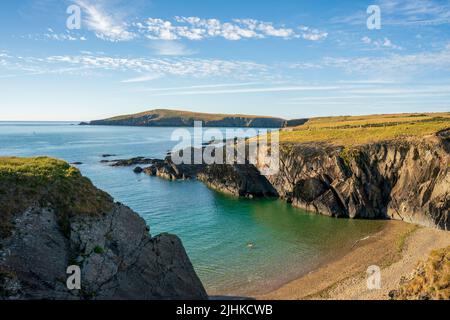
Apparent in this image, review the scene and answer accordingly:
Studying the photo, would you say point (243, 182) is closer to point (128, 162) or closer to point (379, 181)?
point (379, 181)

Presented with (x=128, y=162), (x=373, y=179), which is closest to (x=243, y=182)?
(x=373, y=179)

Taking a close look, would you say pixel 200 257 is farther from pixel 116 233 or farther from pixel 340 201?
pixel 340 201

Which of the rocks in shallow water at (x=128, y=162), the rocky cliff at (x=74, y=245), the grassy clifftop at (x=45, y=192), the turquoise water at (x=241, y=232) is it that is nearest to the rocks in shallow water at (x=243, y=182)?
the turquoise water at (x=241, y=232)

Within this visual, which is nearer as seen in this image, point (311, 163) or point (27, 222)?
point (27, 222)

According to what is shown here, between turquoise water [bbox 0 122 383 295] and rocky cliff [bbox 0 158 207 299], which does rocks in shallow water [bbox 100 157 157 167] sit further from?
rocky cliff [bbox 0 158 207 299]

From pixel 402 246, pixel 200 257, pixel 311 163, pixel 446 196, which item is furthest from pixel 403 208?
pixel 200 257

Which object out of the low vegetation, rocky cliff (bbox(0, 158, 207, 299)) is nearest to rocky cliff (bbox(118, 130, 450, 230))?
the low vegetation
